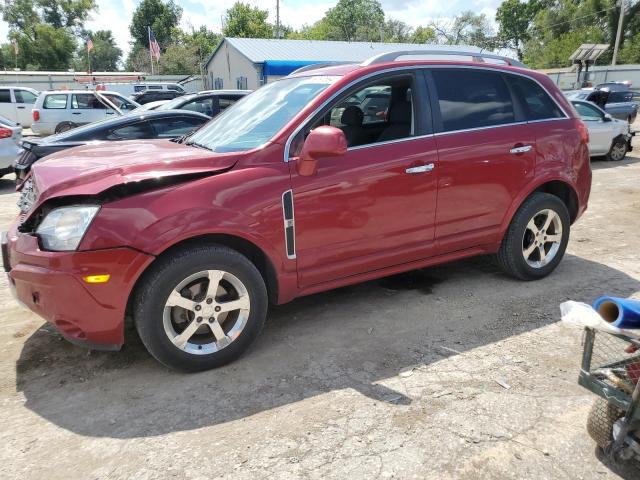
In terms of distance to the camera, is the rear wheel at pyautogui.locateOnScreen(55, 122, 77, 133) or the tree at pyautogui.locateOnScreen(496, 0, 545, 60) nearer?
the rear wheel at pyautogui.locateOnScreen(55, 122, 77, 133)

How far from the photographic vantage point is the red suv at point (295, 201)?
2.88 meters

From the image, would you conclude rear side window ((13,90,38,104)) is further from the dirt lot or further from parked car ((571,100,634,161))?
parked car ((571,100,634,161))

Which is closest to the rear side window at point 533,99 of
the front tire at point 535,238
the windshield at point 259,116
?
the front tire at point 535,238

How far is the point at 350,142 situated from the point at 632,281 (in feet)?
9.83

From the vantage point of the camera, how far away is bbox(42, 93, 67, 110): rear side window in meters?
15.4

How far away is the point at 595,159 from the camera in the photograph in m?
12.5

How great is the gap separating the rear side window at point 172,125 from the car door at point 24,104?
15837mm

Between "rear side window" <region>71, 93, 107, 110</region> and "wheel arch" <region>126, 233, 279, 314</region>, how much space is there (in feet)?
46.9

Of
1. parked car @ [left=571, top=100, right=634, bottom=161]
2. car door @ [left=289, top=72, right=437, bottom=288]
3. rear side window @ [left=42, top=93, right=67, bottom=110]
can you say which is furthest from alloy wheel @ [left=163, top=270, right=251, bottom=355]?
rear side window @ [left=42, top=93, right=67, bottom=110]

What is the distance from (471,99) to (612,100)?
16.3 metres

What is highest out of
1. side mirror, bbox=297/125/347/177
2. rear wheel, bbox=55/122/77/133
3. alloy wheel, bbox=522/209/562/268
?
side mirror, bbox=297/125/347/177

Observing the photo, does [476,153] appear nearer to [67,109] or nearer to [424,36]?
[67,109]

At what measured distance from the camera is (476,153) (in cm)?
400

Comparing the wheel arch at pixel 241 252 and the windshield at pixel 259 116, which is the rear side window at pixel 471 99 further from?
the wheel arch at pixel 241 252
